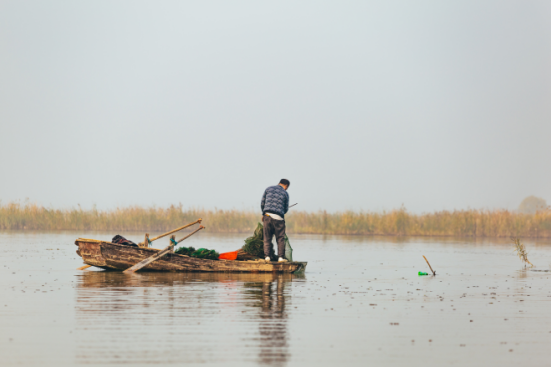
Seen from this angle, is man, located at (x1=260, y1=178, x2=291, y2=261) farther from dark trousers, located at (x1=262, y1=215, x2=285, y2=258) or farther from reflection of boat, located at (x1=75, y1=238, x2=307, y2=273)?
reflection of boat, located at (x1=75, y1=238, x2=307, y2=273)

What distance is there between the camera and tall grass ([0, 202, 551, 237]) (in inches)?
1453

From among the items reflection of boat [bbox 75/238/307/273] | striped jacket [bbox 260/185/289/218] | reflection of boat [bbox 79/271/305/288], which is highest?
striped jacket [bbox 260/185/289/218]

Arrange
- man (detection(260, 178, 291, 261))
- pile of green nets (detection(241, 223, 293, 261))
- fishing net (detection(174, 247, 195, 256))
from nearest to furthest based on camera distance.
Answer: man (detection(260, 178, 291, 261)), fishing net (detection(174, 247, 195, 256)), pile of green nets (detection(241, 223, 293, 261))

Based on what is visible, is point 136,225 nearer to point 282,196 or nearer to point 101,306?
point 282,196

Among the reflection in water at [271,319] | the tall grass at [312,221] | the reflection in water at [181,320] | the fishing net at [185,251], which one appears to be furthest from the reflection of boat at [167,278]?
the tall grass at [312,221]

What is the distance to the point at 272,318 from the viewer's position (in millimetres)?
9062

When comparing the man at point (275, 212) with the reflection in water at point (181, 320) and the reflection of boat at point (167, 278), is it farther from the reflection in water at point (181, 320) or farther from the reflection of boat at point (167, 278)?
the reflection in water at point (181, 320)

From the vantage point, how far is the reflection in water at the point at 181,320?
6.79 metres

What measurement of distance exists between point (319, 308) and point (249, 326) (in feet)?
6.85

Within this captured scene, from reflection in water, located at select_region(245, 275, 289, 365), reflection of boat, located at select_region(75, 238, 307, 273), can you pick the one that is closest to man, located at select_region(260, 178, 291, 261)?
reflection of boat, located at select_region(75, 238, 307, 273)

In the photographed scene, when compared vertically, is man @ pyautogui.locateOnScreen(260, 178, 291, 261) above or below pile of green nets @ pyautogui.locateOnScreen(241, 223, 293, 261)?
above

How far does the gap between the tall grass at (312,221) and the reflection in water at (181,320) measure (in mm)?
24527

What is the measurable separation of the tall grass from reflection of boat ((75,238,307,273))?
22.5 metres

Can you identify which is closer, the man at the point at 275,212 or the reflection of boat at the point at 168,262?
the reflection of boat at the point at 168,262
